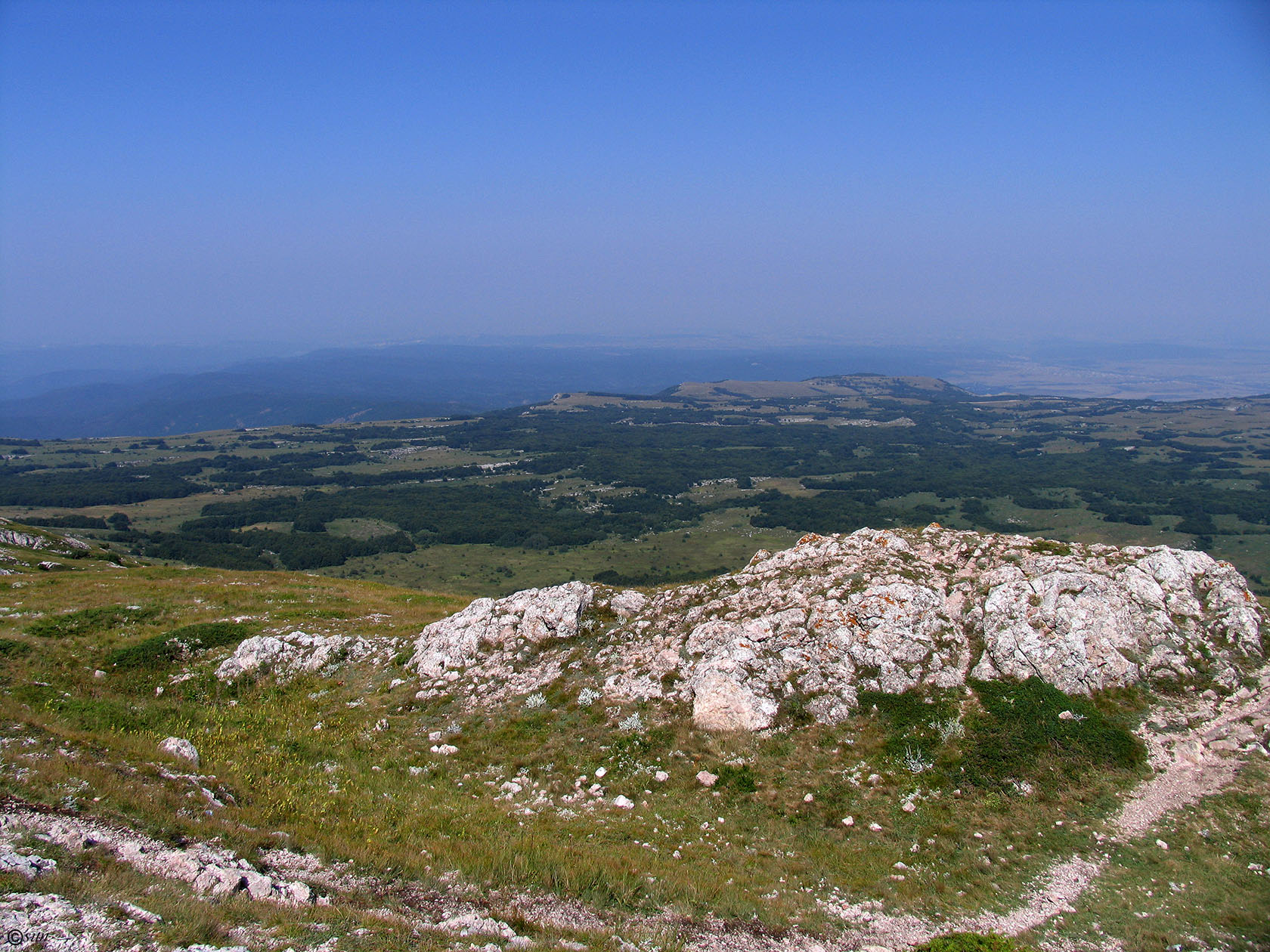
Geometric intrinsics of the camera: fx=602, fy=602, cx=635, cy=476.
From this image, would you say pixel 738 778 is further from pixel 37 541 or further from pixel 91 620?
pixel 37 541

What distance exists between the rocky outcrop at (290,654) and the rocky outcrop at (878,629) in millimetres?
Answer: 3352

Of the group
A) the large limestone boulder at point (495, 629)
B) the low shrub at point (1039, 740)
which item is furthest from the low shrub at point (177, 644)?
the low shrub at point (1039, 740)

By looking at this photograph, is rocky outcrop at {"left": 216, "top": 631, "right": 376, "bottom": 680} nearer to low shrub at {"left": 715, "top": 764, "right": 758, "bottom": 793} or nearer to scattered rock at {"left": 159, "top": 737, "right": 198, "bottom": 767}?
scattered rock at {"left": 159, "top": 737, "right": 198, "bottom": 767}

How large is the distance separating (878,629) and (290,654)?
22273 millimetres

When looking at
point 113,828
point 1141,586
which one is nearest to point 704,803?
point 113,828

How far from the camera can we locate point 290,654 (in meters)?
23.9

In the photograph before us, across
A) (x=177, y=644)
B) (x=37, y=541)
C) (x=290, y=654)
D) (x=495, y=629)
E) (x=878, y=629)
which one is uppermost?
(x=878, y=629)

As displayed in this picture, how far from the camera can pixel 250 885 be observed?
9641mm

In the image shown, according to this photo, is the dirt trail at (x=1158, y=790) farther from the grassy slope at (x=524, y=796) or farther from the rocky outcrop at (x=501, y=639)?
the rocky outcrop at (x=501, y=639)

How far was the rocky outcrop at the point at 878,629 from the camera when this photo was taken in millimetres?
19047

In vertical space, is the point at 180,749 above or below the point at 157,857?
below

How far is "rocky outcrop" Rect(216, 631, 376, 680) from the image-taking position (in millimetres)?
23109

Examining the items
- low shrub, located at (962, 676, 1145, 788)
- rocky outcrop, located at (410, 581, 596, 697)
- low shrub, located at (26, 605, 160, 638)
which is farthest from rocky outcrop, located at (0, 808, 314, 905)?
low shrub, located at (26, 605, 160, 638)

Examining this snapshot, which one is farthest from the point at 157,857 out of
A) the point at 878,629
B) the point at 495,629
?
the point at 878,629
